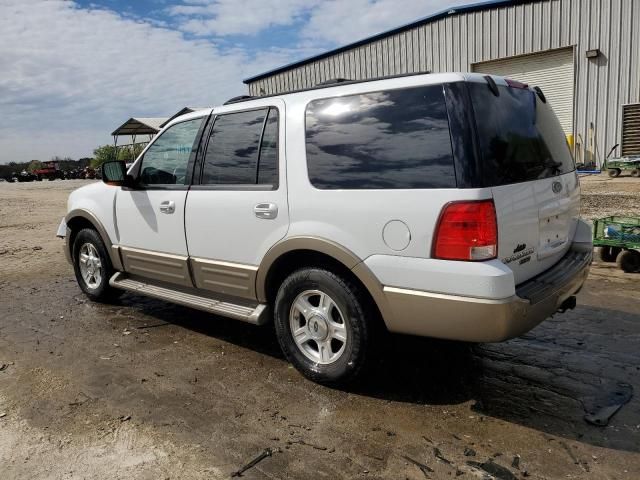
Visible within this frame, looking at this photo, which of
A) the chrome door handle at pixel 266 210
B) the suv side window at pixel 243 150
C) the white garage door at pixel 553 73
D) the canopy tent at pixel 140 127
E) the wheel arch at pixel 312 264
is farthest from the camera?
the canopy tent at pixel 140 127

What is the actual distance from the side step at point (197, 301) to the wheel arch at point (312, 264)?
5.3 inches

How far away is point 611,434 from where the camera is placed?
2.87 m

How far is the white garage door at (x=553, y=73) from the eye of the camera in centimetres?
1692

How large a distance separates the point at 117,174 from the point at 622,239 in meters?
5.47

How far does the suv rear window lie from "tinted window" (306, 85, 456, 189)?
0.23 m

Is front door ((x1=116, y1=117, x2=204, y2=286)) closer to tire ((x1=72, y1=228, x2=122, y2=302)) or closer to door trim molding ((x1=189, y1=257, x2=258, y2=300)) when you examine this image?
door trim molding ((x1=189, y1=257, x2=258, y2=300))

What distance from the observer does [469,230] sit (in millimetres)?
2842

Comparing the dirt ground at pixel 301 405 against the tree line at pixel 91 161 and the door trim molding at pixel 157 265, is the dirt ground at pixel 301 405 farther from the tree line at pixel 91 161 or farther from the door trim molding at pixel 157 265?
the tree line at pixel 91 161

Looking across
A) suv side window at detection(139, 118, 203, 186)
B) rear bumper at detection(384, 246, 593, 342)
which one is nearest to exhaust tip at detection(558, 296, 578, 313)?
rear bumper at detection(384, 246, 593, 342)

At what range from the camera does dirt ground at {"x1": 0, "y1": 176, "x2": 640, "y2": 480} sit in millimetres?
2723

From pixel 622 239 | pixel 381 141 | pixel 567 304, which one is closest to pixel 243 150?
pixel 381 141

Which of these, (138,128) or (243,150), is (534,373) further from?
(138,128)

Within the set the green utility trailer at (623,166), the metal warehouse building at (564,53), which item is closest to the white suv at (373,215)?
the metal warehouse building at (564,53)

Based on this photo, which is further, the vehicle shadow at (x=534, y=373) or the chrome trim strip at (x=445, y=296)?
the vehicle shadow at (x=534, y=373)
